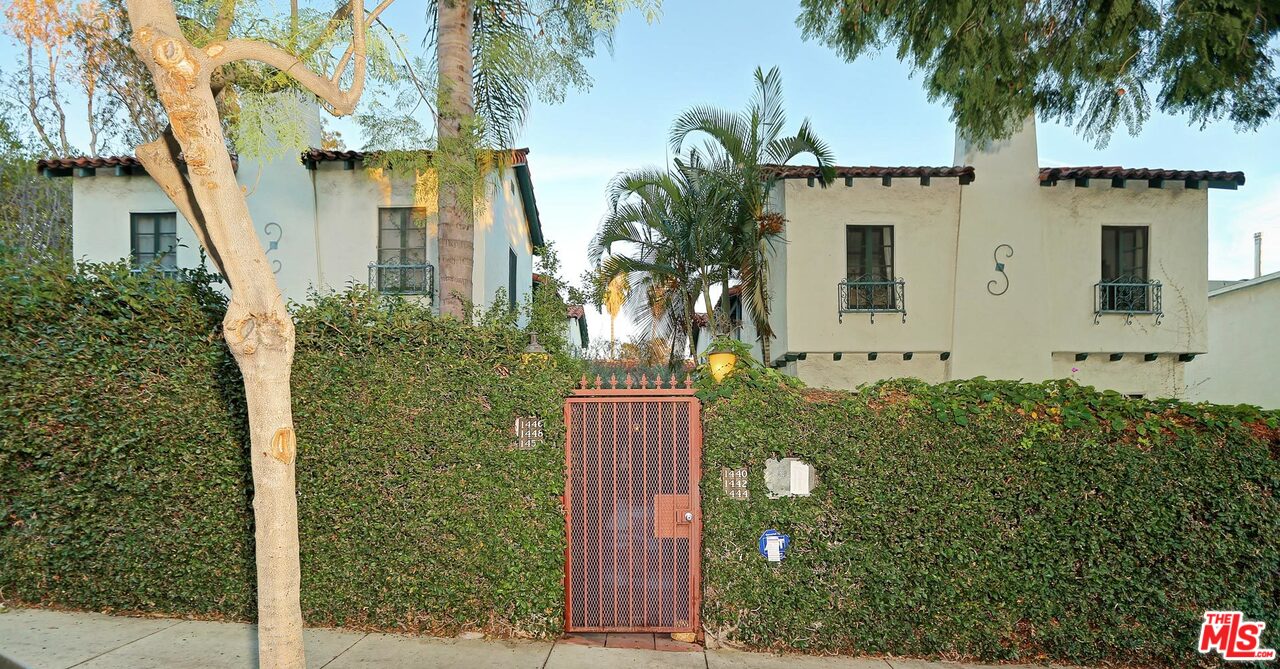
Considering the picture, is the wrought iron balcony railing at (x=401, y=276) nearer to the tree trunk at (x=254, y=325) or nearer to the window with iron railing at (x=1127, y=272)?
the tree trunk at (x=254, y=325)

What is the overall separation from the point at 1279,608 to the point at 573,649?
18.5 ft

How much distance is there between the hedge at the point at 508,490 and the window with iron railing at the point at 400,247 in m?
6.12

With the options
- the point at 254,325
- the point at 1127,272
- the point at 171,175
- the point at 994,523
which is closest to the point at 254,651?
the point at 254,325

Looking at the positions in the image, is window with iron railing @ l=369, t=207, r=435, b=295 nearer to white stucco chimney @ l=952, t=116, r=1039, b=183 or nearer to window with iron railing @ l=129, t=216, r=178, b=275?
window with iron railing @ l=129, t=216, r=178, b=275

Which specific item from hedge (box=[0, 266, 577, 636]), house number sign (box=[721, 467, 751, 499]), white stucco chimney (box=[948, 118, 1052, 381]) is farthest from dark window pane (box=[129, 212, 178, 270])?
white stucco chimney (box=[948, 118, 1052, 381])

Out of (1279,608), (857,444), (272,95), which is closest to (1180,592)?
(1279,608)

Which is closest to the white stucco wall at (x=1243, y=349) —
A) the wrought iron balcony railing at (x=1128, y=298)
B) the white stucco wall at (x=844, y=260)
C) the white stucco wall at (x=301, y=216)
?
the wrought iron balcony railing at (x=1128, y=298)

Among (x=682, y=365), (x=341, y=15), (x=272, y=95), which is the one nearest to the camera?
(x=341, y=15)

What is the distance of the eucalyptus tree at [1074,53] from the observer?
6.73 m

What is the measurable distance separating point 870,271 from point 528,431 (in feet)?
27.7

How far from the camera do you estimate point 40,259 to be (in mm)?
6223

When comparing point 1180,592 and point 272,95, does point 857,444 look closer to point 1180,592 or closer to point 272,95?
point 1180,592

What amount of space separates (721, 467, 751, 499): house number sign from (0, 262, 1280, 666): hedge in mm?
107

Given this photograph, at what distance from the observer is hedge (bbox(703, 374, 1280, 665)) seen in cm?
562
